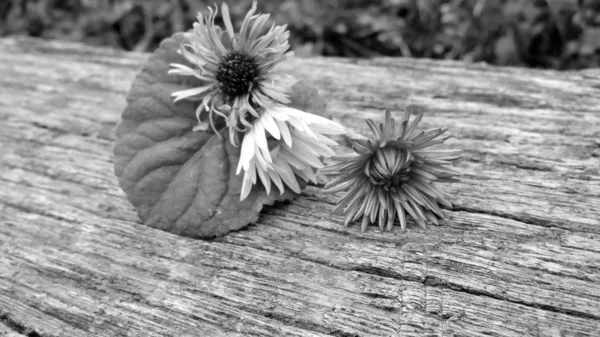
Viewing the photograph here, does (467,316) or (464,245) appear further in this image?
(464,245)

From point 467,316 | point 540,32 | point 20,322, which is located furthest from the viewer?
point 540,32

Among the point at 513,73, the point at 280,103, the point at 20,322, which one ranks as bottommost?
the point at 20,322

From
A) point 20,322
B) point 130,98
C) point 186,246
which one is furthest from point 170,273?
point 130,98

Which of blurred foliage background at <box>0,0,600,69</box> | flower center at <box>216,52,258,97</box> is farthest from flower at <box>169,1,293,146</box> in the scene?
blurred foliage background at <box>0,0,600,69</box>

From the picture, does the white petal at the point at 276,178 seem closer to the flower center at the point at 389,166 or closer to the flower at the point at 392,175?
the flower at the point at 392,175

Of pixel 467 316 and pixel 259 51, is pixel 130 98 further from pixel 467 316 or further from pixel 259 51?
pixel 467 316

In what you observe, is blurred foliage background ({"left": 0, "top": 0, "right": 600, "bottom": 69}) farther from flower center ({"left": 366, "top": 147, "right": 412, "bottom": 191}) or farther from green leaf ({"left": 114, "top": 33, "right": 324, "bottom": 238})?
flower center ({"left": 366, "top": 147, "right": 412, "bottom": 191})

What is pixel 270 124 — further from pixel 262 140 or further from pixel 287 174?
pixel 287 174
